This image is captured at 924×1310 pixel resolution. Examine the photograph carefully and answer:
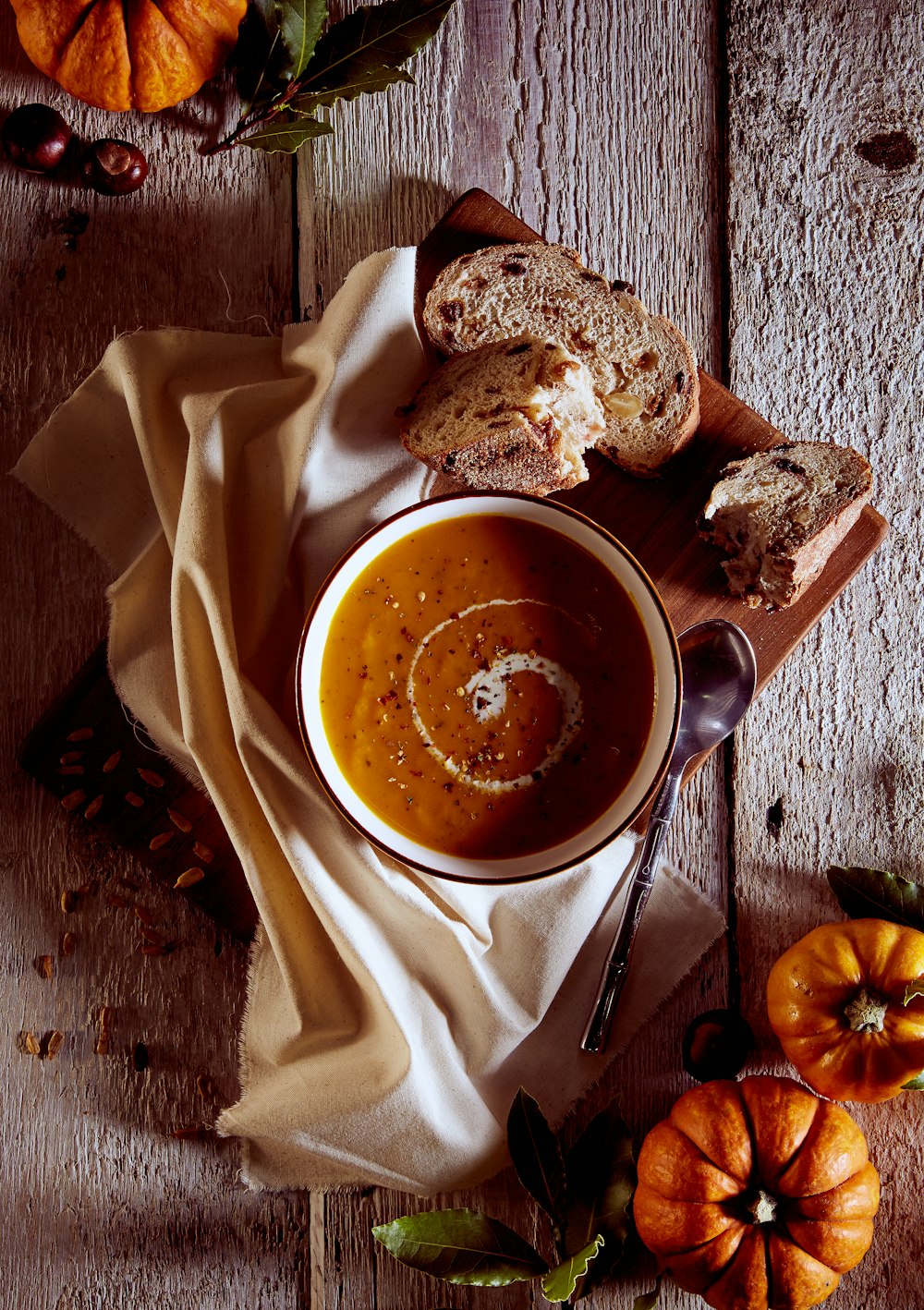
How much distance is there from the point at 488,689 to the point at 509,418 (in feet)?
1.56

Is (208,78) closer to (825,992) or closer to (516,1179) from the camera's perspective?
(825,992)

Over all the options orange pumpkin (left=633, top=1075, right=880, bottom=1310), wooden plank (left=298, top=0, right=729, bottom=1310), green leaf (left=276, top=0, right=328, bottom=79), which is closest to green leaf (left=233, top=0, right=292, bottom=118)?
green leaf (left=276, top=0, right=328, bottom=79)

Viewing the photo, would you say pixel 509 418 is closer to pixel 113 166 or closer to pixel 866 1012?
pixel 113 166

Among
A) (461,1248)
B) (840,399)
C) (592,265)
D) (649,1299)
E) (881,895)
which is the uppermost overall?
(592,265)

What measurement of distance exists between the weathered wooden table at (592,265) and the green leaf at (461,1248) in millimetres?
192

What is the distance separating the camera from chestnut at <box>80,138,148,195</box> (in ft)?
7.44

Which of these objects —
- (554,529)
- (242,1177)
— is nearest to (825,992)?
(554,529)

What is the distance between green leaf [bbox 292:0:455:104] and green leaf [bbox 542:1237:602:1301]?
2.23 metres

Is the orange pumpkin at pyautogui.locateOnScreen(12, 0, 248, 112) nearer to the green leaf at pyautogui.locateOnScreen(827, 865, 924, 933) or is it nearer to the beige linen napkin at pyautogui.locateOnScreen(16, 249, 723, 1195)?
the beige linen napkin at pyautogui.locateOnScreen(16, 249, 723, 1195)

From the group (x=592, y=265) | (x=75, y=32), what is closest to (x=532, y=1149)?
(x=592, y=265)

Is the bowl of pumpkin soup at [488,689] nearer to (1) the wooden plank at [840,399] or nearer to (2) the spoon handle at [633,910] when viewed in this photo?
(2) the spoon handle at [633,910]

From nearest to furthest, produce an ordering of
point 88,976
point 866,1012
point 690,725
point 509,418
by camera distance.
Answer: point 509,418 → point 866,1012 → point 690,725 → point 88,976

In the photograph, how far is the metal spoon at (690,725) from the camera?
217cm

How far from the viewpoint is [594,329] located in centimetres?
220
